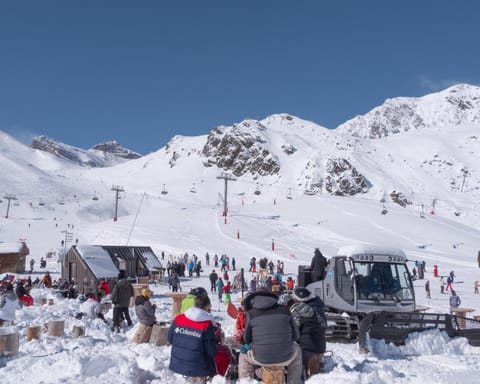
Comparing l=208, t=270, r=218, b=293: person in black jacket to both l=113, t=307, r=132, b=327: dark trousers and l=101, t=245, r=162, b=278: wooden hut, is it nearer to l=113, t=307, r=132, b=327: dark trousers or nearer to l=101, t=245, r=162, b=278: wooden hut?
l=101, t=245, r=162, b=278: wooden hut

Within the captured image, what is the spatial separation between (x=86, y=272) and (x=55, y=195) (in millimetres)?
73045

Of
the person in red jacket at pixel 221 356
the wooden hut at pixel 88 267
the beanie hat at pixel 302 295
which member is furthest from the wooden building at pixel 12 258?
the person in red jacket at pixel 221 356

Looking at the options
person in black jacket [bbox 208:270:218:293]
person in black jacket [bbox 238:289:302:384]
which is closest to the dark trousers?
person in black jacket [bbox 238:289:302:384]

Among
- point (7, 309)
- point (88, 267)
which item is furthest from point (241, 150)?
Result: point (7, 309)

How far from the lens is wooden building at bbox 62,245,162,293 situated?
23594 mm

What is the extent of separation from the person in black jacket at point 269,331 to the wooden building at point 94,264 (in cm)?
1717

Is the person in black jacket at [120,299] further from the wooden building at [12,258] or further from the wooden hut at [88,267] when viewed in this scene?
the wooden building at [12,258]

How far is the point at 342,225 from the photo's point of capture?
182 feet

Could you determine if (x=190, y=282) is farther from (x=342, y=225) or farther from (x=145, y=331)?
(x=342, y=225)

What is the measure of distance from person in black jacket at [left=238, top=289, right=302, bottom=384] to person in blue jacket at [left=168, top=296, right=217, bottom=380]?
0.46m

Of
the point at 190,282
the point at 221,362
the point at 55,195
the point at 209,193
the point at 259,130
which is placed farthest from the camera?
the point at 259,130

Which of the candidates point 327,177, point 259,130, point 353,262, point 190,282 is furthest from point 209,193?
point 353,262

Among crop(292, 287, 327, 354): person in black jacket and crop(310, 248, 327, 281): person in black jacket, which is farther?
crop(310, 248, 327, 281): person in black jacket

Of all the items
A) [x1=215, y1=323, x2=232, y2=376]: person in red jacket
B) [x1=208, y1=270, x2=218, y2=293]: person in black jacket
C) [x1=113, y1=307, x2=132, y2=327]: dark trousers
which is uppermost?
[x1=215, y1=323, x2=232, y2=376]: person in red jacket
